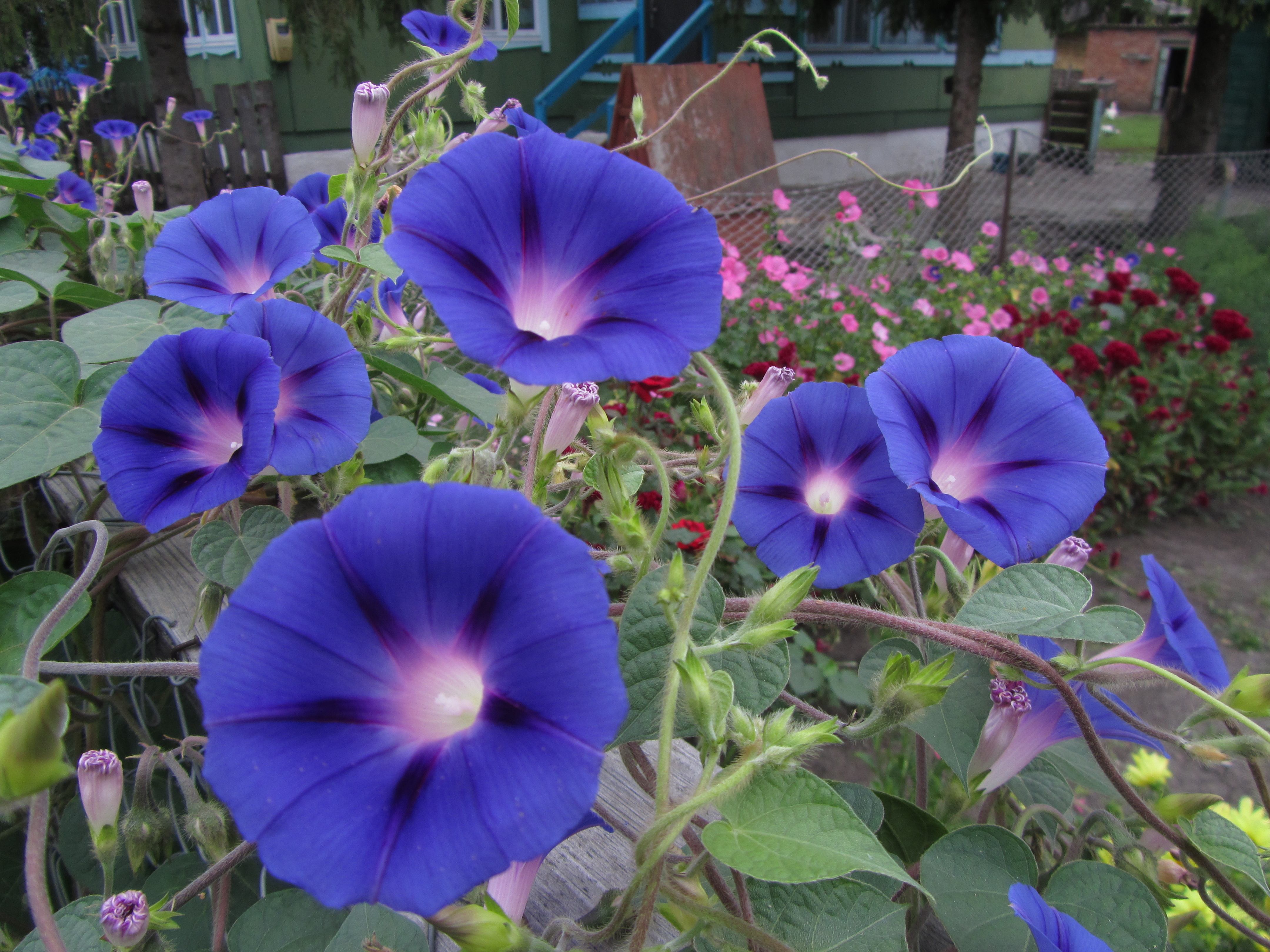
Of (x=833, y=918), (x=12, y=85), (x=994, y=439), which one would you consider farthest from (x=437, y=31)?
(x=12, y=85)

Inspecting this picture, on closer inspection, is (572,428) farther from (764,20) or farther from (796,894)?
(764,20)

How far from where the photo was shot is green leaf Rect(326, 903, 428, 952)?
22.3 inches

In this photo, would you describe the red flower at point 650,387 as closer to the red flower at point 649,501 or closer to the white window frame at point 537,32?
the red flower at point 649,501

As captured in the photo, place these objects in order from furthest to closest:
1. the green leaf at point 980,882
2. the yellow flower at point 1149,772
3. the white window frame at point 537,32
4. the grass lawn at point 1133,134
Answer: the grass lawn at point 1133,134, the white window frame at point 537,32, the yellow flower at point 1149,772, the green leaf at point 980,882

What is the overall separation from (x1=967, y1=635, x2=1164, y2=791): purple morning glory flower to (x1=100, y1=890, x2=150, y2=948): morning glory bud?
641mm

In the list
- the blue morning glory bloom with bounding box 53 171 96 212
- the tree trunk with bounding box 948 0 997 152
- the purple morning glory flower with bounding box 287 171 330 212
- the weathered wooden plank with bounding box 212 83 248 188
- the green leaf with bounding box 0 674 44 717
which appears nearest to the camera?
the green leaf with bounding box 0 674 44 717

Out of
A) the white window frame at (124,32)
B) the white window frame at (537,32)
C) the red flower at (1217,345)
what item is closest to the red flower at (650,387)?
the red flower at (1217,345)

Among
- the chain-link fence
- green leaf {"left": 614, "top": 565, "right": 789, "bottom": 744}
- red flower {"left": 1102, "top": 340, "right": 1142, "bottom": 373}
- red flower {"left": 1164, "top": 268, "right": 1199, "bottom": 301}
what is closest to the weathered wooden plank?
the chain-link fence

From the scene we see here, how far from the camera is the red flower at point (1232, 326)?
321 centimetres

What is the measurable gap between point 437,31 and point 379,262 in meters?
0.56

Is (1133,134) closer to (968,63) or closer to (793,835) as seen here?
(968,63)

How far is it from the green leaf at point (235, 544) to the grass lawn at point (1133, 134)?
57.4 feet

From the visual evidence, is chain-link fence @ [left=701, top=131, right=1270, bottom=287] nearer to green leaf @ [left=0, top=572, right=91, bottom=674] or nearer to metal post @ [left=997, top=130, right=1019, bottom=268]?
metal post @ [left=997, top=130, right=1019, bottom=268]

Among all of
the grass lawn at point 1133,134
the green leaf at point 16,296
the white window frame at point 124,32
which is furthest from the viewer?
the grass lawn at point 1133,134
